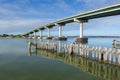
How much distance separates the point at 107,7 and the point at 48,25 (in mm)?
58089

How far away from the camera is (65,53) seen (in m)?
33.0

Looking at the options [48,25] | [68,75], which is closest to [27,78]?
[68,75]

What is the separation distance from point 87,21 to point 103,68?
4822cm

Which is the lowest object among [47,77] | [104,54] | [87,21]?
[47,77]

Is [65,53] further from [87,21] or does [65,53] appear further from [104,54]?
[87,21]

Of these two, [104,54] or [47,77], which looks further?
[104,54]

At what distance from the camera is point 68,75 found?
17.3m

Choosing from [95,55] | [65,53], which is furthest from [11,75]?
[65,53]

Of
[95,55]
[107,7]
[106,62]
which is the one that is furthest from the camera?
[107,7]

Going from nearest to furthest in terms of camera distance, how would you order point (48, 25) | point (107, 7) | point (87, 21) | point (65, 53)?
point (65, 53) → point (107, 7) → point (87, 21) → point (48, 25)

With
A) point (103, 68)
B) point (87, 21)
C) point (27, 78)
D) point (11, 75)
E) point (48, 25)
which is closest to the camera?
point (27, 78)

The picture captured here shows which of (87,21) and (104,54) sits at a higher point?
(87,21)

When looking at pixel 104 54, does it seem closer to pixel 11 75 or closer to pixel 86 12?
pixel 11 75

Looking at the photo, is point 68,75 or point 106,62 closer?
point 68,75
